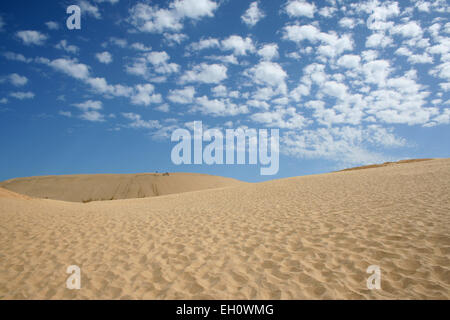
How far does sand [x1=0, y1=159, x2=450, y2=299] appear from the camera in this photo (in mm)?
4555

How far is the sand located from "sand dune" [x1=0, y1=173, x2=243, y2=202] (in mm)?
33960

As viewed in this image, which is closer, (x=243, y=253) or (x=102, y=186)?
(x=243, y=253)

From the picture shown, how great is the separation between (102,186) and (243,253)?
47605 millimetres

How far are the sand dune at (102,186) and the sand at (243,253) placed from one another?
3396 cm

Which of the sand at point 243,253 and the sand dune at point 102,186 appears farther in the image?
the sand dune at point 102,186

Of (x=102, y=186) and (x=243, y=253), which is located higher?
(x=243, y=253)

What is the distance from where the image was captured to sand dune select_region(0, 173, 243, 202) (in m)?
42.4

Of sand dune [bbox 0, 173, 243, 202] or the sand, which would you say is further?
sand dune [bbox 0, 173, 243, 202]

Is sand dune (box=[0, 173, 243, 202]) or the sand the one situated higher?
the sand

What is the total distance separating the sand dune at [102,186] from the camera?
4244 centimetres

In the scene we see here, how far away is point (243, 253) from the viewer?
6.12m

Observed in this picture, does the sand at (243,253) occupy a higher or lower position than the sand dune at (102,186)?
higher
